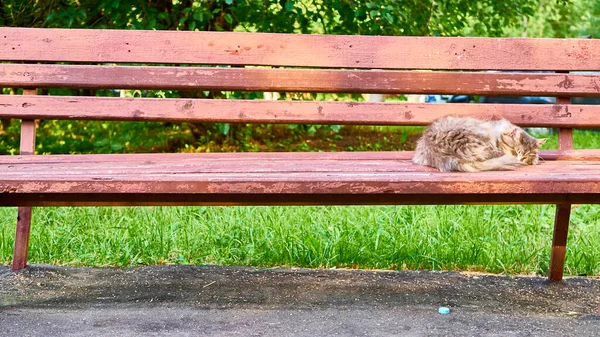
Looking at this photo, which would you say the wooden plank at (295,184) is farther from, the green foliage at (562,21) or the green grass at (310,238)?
the green foliage at (562,21)

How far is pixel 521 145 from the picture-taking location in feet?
9.65

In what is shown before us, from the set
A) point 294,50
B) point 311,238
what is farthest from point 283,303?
point 294,50

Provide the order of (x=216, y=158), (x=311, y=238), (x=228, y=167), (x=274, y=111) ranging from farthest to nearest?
(x=311, y=238), (x=274, y=111), (x=216, y=158), (x=228, y=167)

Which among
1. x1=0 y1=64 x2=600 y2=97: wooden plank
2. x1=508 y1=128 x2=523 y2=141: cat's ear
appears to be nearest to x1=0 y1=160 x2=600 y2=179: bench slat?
x1=508 y1=128 x2=523 y2=141: cat's ear

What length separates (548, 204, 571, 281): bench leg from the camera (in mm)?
3223

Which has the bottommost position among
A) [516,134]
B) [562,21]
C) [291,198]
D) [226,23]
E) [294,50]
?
[291,198]

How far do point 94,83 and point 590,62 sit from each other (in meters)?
2.20

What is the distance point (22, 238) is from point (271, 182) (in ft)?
5.34

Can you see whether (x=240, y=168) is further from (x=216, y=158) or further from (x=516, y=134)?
(x=516, y=134)

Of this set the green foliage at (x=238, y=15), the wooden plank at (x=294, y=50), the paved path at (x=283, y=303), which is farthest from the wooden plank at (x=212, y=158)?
the green foliage at (x=238, y=15)

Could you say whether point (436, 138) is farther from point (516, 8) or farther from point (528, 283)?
point (516, 8)

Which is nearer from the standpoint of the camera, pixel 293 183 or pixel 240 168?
pixel 293 183

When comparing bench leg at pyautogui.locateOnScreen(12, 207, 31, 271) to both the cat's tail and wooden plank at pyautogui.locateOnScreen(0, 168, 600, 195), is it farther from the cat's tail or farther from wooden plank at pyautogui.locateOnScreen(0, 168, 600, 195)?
the cat's tail

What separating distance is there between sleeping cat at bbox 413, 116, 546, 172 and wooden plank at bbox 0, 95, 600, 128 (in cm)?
16
